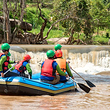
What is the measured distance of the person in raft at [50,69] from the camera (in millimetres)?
6180

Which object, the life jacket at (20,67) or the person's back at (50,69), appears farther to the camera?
the life jacket at (20,67)

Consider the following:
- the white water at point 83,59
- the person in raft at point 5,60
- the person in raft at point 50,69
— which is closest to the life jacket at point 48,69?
the person in raft at point 50,69

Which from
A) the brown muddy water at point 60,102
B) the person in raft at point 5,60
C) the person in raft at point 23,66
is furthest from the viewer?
the person in raft at point 23,66

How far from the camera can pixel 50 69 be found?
6203mm

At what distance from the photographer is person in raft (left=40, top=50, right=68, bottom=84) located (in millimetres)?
6180

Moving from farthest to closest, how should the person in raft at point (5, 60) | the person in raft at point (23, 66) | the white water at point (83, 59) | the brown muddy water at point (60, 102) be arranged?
the white water at point (83, 59), the person in raft at point (23, 66), the person in raft at point (5, 60), the brown muddy water at point (60, 102)

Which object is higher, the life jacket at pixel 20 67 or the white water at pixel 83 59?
the life jacket at pixel 20 67

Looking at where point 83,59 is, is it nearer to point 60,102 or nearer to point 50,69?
point 50,69

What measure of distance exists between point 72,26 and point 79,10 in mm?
1422

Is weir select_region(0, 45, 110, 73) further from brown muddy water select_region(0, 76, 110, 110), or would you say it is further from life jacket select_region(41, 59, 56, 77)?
life jacket select_region(41, 59, 56, 77)

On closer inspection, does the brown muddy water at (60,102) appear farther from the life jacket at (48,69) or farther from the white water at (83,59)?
the white water at (83,59)

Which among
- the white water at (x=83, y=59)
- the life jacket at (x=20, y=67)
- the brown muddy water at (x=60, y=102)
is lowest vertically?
the white water at (x=83, y=59)

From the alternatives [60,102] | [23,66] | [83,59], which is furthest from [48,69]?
[83,59]

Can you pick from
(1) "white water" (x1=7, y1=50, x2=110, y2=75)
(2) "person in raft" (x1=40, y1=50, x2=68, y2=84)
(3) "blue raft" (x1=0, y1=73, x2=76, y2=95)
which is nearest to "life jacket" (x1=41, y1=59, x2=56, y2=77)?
(2) "person in raft" (x1=40, y1=50, x2=68, y2=84)
